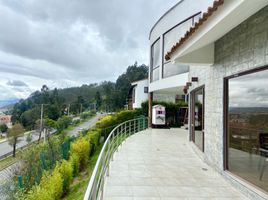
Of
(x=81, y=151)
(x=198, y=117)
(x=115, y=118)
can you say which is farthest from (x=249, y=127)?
(x=115, y=118)

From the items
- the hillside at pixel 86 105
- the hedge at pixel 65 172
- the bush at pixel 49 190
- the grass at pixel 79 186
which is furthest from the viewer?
the hillside at pixel 86 105

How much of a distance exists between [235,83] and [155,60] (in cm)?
1096

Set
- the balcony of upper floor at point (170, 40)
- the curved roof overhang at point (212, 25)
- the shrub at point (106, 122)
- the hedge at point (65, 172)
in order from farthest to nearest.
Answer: the shrub at point (106, 122)
the balcony of upper floor at point (170, 40)
the hedge at point (65, 172)
the curved roof overhang at point (212, 25)

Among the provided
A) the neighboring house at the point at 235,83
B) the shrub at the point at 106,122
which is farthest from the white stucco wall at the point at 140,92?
the neighboring house at the point at 235,83

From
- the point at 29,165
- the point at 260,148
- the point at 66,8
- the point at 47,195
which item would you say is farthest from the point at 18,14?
the point at 260,148

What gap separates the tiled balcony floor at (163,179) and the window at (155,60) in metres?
7.83

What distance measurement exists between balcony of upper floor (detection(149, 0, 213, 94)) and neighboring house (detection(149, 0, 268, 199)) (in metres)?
4.38

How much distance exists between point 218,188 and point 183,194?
95cm

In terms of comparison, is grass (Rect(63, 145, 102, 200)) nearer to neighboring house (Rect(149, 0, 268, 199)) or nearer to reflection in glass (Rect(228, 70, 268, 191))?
neighboring house (Rect(149, 0, 268, 199))

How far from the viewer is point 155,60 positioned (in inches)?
638

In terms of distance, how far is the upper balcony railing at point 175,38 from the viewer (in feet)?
39.2

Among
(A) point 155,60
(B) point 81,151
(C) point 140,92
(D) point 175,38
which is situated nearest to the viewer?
(B) point 81,151

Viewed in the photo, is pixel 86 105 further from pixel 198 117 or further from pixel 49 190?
pixel 49 190

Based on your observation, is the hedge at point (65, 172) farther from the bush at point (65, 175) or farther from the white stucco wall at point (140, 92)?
the white stucco wall at point (140, 92)
